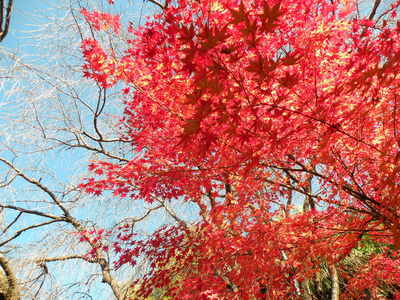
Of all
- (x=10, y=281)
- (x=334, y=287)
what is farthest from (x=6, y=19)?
(x=334, y=287)

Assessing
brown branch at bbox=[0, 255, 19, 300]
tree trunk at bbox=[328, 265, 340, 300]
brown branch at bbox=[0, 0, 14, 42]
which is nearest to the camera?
brown branch at bbox=[0, 0, 14, 42]

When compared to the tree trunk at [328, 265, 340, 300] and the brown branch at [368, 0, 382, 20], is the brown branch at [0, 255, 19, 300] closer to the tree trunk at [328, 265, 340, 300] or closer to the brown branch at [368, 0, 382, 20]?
the tree trunk at [328, 265, 340, 300]

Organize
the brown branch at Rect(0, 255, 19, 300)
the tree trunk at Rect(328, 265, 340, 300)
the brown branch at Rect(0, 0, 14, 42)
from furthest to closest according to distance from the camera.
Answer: the tree trunk at Rect(328, 265, 340, 300), the brown branch at Rect(0, 255, 19, 300), the brown branch at Rect(0, 0, 14, 42)

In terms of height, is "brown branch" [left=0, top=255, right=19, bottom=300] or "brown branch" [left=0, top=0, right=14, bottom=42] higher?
"brown branch" [left=0, top=0, right=14, bottom=42]

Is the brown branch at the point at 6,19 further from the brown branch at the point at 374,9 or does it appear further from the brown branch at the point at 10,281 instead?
the brown branch at the point at 374,9

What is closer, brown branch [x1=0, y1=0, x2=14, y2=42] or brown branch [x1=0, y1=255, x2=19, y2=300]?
brown branch [x1=0, y1=0, x2=14, y2=42]

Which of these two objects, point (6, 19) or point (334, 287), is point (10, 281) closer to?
point (6, 19)

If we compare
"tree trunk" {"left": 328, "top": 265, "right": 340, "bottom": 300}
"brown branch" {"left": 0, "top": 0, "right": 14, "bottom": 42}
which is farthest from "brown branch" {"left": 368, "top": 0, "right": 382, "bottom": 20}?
"brown branch" {"left": 0, "top": 0, "right": 14, "bottom": 42}

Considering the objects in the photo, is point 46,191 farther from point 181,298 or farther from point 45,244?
point 181,298

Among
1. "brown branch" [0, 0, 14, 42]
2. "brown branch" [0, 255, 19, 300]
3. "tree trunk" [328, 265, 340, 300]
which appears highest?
"brown branch" [0, 0, 14, 42]

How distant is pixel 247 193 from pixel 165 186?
191 centimetres

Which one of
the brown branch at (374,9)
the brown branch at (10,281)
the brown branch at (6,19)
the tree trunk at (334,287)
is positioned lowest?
the tree trunk at (334,287)

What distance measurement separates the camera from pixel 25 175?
7.10 metres

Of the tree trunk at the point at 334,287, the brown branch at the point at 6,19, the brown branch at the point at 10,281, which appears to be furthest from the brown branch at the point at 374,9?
the brown branch at the point at 10,281
